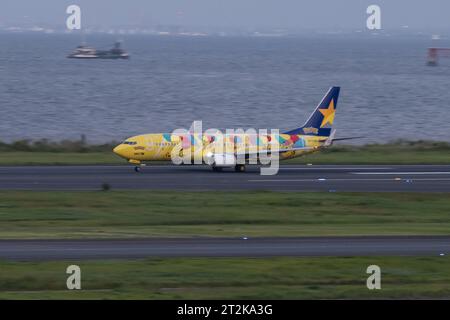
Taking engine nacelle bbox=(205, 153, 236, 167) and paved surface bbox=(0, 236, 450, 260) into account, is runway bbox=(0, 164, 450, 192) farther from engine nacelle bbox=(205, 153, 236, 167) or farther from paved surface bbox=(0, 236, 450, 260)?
paved surface bbox=(0, 236, 450, 260)

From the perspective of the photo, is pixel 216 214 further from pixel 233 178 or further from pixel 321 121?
pixel 321 121

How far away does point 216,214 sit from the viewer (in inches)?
1661

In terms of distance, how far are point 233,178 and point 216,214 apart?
15.5 meters

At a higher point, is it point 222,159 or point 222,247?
point 222,247

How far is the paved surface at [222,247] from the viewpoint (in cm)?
3008

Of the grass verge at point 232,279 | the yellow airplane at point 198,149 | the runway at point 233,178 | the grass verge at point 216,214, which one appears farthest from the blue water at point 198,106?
the grass verge at point 232,279

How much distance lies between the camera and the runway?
5244 cm

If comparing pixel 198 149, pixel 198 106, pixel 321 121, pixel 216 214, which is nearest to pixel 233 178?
pixel 198 149

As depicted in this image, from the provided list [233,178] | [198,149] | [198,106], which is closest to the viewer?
[233,178]

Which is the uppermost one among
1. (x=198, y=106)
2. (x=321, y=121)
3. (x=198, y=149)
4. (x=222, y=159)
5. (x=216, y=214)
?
(x=321, y=121)

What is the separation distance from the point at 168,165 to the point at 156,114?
237 ft

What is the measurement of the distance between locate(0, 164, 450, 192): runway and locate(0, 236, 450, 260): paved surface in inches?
719

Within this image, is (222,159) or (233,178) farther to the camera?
(222,159)
